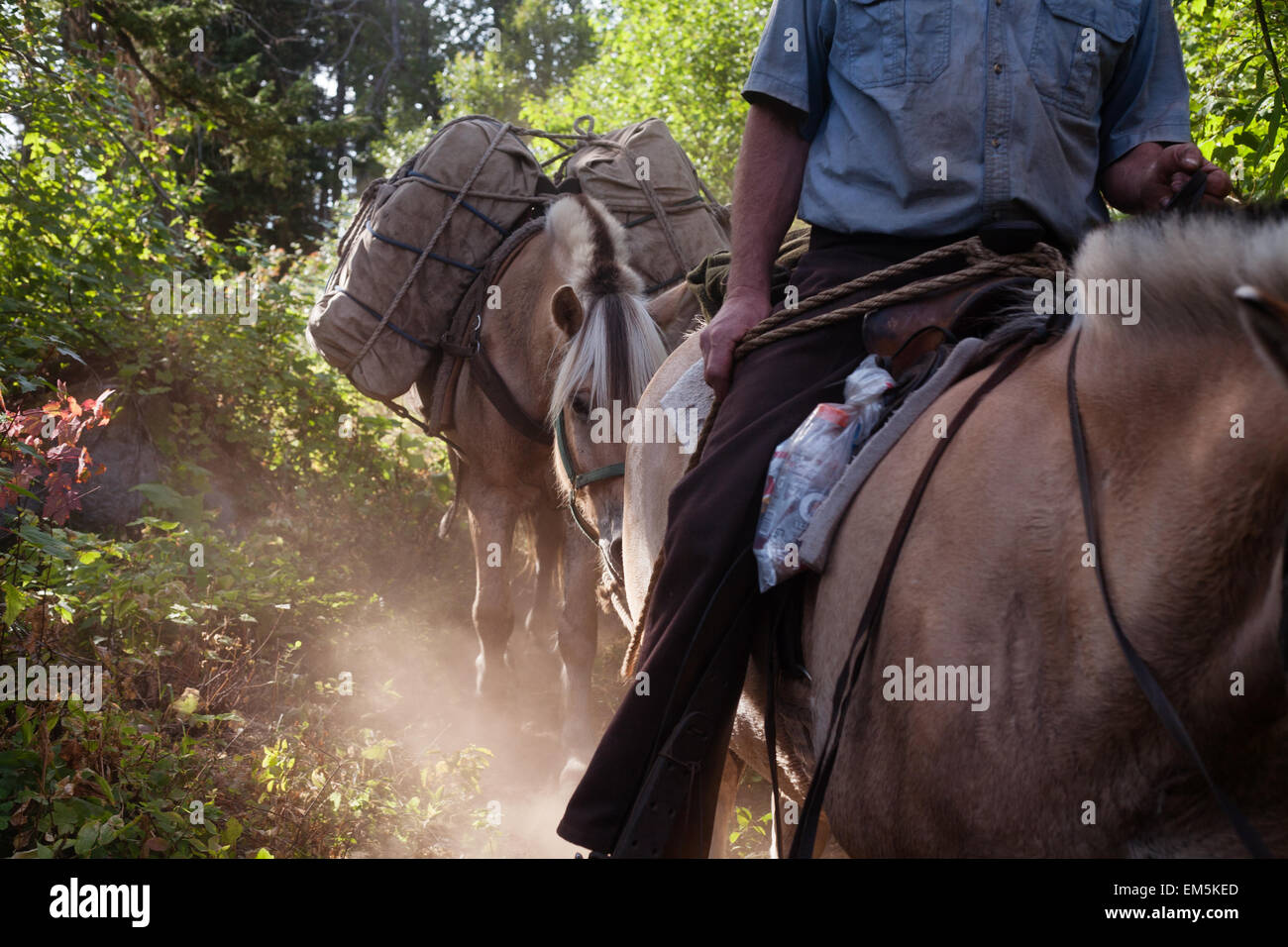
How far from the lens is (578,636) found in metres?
5.42

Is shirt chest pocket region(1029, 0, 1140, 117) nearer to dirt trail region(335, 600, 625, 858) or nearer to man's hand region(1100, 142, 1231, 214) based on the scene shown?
man's hand region(1100, 142, 1231, 214)

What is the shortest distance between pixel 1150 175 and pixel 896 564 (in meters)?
1.29

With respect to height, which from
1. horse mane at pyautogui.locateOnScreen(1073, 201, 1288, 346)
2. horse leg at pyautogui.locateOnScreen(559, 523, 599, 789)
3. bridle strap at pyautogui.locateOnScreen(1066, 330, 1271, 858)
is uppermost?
horse mane at pyautogui.locateOnScreen(1073, 201, 1288, 346)

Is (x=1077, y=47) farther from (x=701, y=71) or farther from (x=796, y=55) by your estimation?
(x=701, y=71)

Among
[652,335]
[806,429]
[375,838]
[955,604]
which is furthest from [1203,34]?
[375,838]

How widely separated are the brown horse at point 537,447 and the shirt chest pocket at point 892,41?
1628 millimetres

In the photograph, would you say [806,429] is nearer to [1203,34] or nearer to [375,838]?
[375,838]

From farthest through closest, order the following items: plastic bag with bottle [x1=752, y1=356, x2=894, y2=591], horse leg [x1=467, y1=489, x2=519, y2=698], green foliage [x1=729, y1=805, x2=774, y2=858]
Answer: horse leg [x1=467, y1=489, x2=519, y2=698], green foliage [x1=729, y1=805, x2=774, y2=858], plastic bag with bottle [x1=752, y1=356, x2=894, y2=591]

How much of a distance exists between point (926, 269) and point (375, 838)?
329 cm

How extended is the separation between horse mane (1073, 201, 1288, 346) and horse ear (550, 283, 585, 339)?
2.66 metres

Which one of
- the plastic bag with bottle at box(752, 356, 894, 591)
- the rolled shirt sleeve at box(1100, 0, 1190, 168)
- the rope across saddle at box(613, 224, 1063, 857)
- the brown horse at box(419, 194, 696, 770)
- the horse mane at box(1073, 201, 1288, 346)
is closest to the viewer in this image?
the horse mane at box(1073, 201, 1288, 346)

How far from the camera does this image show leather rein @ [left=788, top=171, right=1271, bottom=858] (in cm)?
143

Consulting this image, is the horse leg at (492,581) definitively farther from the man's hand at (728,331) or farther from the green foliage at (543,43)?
the green foliage at (543,43)

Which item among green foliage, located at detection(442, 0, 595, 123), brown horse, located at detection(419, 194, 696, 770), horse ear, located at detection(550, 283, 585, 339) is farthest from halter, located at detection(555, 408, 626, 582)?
green foliage, located at detection(442, 0, 595, 123)
